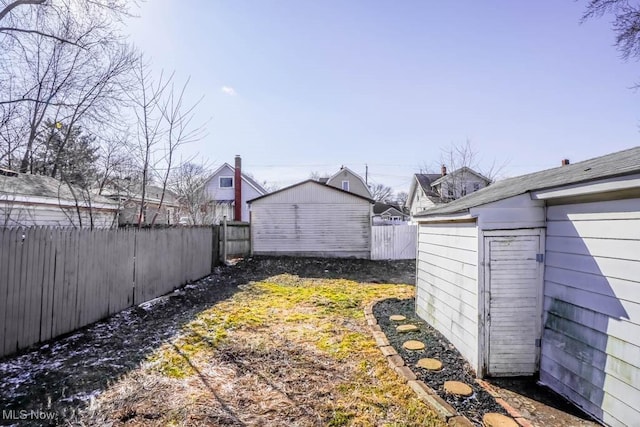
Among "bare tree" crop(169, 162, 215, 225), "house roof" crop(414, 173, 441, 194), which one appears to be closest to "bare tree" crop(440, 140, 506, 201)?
"house roof" crop(414, 173, 441, 194)

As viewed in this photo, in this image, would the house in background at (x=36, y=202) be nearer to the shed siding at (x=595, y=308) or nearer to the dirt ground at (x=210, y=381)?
the dirt ground at (x=210, y=381)

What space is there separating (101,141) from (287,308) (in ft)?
29.9

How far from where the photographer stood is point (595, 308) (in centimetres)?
286

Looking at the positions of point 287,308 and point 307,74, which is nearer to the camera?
point 287,308

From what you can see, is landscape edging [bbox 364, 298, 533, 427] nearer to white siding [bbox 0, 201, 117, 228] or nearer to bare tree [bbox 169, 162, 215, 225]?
white siding [bbox 0, 201, 117, 228]

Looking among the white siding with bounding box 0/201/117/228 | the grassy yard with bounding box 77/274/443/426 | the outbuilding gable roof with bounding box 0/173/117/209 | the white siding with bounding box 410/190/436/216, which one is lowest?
the grassy yard with bounding box 77/274/443/426

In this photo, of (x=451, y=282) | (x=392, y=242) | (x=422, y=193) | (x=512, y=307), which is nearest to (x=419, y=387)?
(x=512, y=307)

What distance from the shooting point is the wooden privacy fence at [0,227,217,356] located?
12.9 ft

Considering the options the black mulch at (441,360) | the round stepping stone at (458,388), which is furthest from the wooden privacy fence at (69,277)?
the round stepping stone at (458,388)

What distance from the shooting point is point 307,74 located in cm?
1028

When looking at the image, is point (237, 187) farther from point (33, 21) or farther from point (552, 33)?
point (552, 33)

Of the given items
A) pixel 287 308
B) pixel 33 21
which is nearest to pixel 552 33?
pixel 287 308

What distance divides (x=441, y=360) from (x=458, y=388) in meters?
0.74

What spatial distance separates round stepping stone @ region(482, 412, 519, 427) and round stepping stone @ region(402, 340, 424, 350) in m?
1.55
